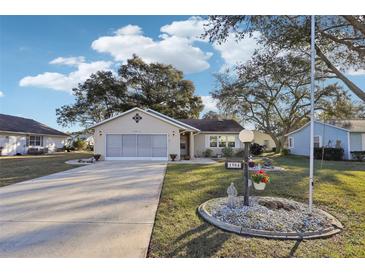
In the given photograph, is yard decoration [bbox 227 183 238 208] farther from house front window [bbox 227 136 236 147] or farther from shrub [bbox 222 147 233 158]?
house front window [bbox 227 136 236 147]

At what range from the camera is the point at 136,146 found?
17156mm

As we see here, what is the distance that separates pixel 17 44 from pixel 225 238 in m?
9.38

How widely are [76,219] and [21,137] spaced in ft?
81.8

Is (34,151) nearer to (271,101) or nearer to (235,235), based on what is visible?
(271,101)

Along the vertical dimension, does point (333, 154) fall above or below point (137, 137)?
below

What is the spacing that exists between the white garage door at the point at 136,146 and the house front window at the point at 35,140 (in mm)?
13960

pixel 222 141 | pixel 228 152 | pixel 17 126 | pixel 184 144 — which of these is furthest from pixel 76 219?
pixel 17 126

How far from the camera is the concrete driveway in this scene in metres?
3.27

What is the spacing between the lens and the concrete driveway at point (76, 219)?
327cm

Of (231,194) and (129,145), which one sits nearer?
(231,194)

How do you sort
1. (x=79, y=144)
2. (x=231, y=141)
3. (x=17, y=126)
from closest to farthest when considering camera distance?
(x=231, y=141)
(x=17, y=126)
(x=79, y=144)

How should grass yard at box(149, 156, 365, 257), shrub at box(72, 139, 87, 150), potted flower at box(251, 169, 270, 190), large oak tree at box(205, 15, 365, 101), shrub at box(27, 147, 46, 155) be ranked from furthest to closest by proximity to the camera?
1. shrub at box(72, 139, 87, 150)
2. shrub at box(27, 147, 46, 155)
3. large oak tree at box(205, 15, 365, 101)
4. potted flower at box(251, 169, 270, 190)
5. grass yard at box(149, 156, 365, 257)

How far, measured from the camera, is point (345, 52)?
8.79 m

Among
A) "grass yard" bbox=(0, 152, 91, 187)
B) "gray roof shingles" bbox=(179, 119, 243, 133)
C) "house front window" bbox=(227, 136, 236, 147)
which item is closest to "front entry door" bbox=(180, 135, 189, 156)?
"gray roof shingles" bbox=(179, 119, 243, 133)
